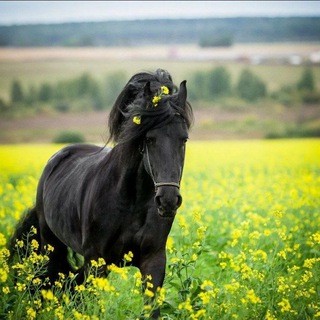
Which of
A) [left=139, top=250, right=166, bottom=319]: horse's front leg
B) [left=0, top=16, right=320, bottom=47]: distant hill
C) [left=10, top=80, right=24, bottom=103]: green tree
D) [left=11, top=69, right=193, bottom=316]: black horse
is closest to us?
[left=11, top=69, right=193, bottom=316]: black horse

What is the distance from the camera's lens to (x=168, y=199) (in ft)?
Result: 14.4

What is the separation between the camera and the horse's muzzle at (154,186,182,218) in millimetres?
4406

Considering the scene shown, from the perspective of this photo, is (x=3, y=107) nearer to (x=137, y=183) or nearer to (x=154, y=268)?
(x=137, y=183)

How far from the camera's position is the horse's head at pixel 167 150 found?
4445 mm

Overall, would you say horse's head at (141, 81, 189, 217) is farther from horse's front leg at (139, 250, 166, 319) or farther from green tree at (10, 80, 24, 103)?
green tree at (10, 80, 24, 103)

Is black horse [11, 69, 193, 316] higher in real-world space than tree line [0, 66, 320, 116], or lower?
higher

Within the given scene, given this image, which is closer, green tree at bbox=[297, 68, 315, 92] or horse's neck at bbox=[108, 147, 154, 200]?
horse's neck at bbox=[108, 147, 154, 200]

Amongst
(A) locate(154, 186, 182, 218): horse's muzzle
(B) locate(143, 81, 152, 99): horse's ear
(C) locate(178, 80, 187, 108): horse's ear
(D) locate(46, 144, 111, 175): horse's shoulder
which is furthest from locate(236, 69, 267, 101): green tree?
(A) locate(154, 186, 182, 218): horse's muzzle

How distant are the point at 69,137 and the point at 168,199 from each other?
125 feet

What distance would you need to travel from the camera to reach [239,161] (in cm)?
2391

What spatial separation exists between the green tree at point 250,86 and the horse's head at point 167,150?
187 feet

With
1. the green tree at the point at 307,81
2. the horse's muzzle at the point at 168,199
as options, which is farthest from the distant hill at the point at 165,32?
the horse's muzzle at the point at 168,199

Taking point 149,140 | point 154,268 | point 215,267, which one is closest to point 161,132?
point 149,140

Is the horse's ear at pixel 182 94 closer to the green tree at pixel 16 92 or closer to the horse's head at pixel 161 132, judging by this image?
the horse's head at pixel 161 132
